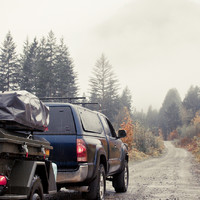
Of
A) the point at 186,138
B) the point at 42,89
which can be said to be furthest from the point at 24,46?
the point at 186,138

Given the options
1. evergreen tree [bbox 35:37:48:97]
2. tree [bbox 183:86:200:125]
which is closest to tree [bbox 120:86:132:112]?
tree [bbox 183:86:200:125]

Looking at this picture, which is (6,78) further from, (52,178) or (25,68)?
(52,178)

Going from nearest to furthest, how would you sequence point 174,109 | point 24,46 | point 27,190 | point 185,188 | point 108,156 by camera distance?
point 27,190 → point 108,156 → point 185,188 → point 24,46 → point 174,109

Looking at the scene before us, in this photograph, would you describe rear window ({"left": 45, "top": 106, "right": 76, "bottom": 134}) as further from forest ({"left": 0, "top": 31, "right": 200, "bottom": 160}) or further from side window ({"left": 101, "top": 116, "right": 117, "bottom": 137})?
forest ({"left": 0, "top": 31, "right": 200, "bottom": 160})

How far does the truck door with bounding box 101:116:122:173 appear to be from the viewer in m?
9.46

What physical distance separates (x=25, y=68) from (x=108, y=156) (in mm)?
58472

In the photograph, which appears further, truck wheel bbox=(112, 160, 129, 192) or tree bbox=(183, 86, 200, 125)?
tree bbox=(183, 86, 200, 125)

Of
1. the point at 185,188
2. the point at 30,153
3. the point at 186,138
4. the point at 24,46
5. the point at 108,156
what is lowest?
the point at 186,138

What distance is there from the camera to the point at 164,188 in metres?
11.8

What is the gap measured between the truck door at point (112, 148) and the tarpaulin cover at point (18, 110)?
13.6 ft

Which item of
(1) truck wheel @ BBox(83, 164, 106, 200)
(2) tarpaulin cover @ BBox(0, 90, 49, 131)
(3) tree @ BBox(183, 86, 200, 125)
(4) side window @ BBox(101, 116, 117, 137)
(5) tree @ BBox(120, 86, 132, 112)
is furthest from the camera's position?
(3) tree @ BBox(183, 86, 200, 125)

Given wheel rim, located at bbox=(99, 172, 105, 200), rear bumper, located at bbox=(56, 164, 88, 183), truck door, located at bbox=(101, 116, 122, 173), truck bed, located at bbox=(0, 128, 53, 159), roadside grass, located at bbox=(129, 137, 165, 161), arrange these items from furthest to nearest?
roadside grass, located at bbox=(129, 137, 165, 161)
truck door, located at bbox=(101, 116, 122, 173)
wheel rim, located at bbox=(99, 172, 105, 200)
rear bumper, located at bbox=(56, 164, 88, 183)
truck bed, located at bbox=(0, 128, 53, 159)

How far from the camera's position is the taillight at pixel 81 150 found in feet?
23.9

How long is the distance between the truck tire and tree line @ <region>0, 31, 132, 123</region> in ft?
181
